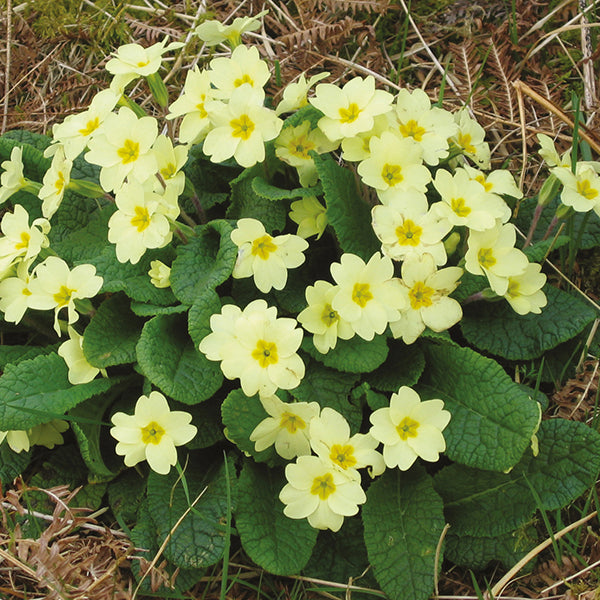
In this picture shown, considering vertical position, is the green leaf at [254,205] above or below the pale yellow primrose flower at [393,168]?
below

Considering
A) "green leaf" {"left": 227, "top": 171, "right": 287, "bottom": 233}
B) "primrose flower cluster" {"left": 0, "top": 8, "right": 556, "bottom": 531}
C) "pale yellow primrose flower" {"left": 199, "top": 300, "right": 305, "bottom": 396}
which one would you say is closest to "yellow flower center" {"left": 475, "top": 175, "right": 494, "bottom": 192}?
"primrose flower cluster" {"left": 0, "top": 8, "right": 556, "bottom": 531}

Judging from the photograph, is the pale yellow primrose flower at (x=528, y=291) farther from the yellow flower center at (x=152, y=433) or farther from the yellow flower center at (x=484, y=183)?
the yellow flower center at (x=152, y=433)

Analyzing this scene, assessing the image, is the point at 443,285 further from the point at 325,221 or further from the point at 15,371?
the point at 15,371

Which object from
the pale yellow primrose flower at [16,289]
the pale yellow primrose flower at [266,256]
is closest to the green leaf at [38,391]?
the pale yellow primrose flower at [16,289]

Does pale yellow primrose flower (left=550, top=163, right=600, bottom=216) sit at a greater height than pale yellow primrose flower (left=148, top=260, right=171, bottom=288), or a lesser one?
greater

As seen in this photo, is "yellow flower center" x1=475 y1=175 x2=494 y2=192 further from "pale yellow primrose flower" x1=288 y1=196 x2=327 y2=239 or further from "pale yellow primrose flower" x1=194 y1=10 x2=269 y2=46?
"pale yellow primrose flower" x1=194 y1=10 x2=269 y2=46

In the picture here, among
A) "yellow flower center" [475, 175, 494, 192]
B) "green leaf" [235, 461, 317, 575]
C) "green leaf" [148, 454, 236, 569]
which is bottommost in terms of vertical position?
"green leaf" [148, 454, 236, 569]
